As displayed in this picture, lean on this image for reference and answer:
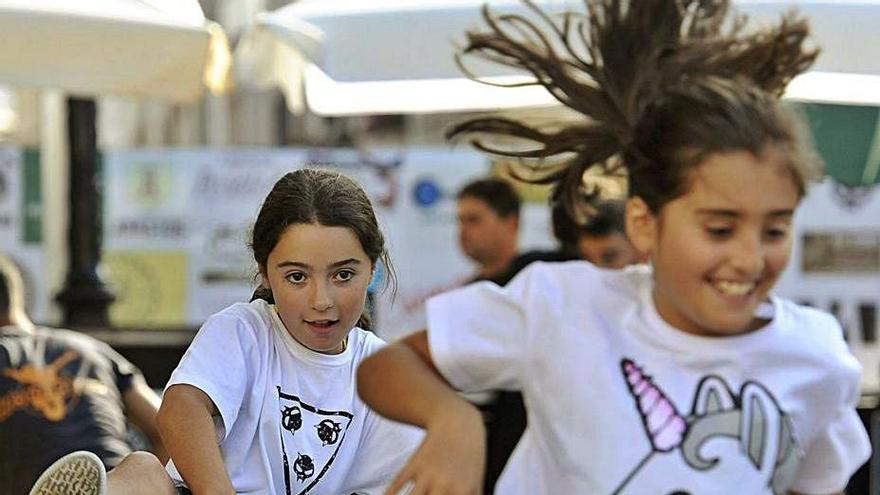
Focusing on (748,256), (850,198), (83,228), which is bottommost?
(83,228)

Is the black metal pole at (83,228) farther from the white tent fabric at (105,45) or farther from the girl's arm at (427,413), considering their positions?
the girl's arm at (427,413)

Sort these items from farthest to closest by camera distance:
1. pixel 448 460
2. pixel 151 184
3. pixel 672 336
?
pixel 151 184 < pixel 672 336 < pixel 448 460

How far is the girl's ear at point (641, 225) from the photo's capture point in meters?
2.79

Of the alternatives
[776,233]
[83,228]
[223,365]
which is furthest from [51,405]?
[83,228]

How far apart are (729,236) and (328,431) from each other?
3.41 feet

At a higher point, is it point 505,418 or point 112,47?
point 112,47

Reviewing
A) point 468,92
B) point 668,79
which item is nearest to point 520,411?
point 468,92

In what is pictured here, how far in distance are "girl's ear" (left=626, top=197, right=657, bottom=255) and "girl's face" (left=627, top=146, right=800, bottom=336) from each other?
0.20 ft

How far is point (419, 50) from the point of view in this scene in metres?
5.33

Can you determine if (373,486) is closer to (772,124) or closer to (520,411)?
(772,124)

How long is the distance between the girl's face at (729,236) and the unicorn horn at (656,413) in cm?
14

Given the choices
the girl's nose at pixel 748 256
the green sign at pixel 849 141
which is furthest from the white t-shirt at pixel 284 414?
the green sign at pixel 849 141

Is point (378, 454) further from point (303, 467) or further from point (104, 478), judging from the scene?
point (104, 478)


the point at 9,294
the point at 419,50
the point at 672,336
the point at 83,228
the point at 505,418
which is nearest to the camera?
the point at 672,336
